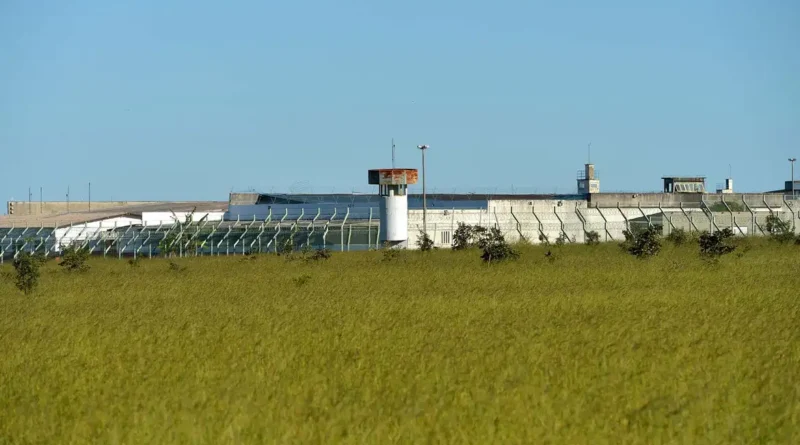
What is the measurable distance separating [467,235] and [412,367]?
56.3 meters

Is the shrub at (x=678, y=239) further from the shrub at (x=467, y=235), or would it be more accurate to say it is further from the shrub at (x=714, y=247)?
the shrub at (x=467, y=235)

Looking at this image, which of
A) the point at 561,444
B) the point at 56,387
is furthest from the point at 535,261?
the point at 561,444

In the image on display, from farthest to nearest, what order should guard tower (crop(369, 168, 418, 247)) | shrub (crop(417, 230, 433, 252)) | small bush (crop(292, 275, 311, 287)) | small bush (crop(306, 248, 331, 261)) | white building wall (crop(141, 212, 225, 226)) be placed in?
white building wall (crop(141, 212, 225, 226)) → guard tower (crop(369, 168, 418, 247)) → shrub (crop(417, 230, 433, 252)) → small bush (crop(306, 248, 331, 261)) → small bush (crop(292, 275, 311, 287))

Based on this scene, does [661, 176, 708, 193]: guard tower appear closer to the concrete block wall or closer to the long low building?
the long low building

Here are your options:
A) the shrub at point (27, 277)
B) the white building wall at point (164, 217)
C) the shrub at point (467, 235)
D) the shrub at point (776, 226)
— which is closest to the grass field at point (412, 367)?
the shrub at point (27, 277)

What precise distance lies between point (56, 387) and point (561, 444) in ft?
25.9

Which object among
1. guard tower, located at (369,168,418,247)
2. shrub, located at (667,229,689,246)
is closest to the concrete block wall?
guard tower, located at (369,168,418,247)

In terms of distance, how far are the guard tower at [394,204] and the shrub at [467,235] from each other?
3.28m

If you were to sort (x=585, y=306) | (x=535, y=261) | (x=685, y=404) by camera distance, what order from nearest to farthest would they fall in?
1. (x=685, y=404)
2. (x=585, y=306)
3. (x=535, y=261)

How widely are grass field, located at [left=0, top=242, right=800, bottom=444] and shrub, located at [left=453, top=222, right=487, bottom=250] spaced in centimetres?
3688

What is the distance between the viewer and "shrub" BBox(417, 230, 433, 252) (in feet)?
228

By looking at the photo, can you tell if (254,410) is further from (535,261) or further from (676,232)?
(676,232)

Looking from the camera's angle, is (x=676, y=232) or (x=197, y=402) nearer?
(x=197, y=402)

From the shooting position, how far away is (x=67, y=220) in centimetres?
8981
